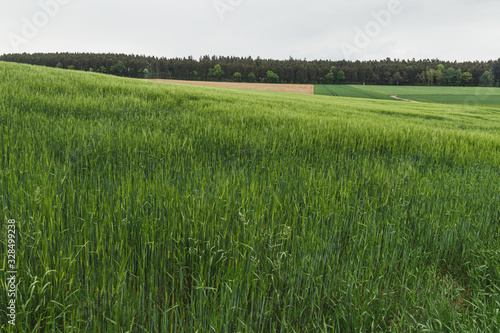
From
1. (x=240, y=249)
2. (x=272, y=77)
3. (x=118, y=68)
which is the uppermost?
(x=118, y=68)

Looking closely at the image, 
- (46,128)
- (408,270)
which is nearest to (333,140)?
(408,270)

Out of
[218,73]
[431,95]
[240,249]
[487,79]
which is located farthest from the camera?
[218,73]

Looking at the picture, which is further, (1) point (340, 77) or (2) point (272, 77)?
(2) point (272, 77)

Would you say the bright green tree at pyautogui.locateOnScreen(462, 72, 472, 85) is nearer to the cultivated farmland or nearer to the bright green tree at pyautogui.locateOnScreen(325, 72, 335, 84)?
the cultivated farmland

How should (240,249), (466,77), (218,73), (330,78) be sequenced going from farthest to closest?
(218,73)
(330,78)
(466,77)
(240,249)

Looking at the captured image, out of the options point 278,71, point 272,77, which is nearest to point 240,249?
point 272,77

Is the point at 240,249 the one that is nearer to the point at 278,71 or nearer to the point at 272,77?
the point at 272,77

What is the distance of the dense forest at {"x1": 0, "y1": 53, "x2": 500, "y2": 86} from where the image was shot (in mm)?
101188

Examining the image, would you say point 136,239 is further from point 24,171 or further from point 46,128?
point 46,128

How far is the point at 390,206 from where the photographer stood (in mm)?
2217

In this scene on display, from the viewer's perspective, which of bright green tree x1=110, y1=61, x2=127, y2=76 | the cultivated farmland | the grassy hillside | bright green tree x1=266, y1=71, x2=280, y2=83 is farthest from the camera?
bright green tree x1=266, y1=71, x2=280, y2=83

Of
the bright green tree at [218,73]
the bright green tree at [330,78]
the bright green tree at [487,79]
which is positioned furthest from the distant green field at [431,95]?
the bright green tree at [218,73]

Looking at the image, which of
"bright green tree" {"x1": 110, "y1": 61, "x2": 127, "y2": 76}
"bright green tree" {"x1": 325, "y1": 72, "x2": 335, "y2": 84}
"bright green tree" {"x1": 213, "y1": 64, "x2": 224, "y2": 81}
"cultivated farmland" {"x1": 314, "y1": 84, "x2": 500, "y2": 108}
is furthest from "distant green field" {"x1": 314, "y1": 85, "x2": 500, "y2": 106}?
"bright green tree" {"x1": 110, "y1": 61, "x2": 127, "y2": 76}

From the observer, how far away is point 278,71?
118 metres
